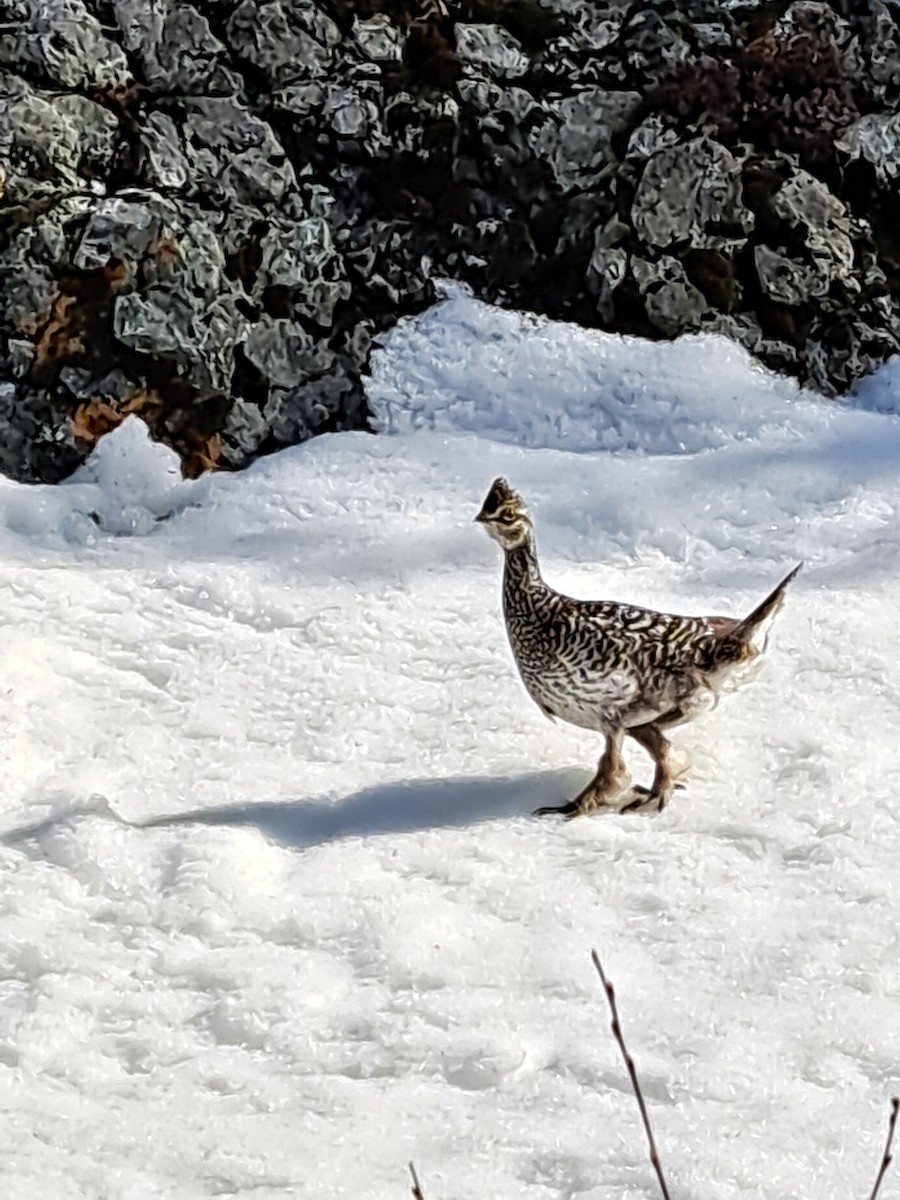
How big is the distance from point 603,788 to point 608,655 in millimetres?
574

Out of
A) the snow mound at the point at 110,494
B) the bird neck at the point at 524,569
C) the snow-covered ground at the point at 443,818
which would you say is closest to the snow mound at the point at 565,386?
the snow-covered ground at the point at 443,818

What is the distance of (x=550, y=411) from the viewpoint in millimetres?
7645

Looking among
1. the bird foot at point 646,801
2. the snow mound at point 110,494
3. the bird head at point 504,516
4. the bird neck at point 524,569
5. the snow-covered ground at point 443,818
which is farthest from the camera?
the snow mound at point 110,494

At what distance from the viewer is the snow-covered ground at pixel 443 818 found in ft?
13.2

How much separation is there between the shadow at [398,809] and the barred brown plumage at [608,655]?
0.80 ft

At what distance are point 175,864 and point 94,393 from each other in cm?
323

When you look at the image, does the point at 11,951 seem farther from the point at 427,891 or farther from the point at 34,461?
the point at 34,461

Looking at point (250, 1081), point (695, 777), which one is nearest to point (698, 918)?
point (695, 777)

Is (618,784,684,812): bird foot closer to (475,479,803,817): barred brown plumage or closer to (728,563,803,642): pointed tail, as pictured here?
(475,479,803,817): barred brown plumage

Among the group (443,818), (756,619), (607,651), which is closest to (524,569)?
(607,651)

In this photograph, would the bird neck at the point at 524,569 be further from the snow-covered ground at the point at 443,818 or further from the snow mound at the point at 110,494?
the snow mound at the point at 110,494

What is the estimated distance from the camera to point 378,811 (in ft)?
17.4

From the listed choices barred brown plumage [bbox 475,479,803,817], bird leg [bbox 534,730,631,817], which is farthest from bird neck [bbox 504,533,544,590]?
bird leg [bbox 534,730,631,817]

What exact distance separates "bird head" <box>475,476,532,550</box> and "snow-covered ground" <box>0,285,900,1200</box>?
38.2 inches
